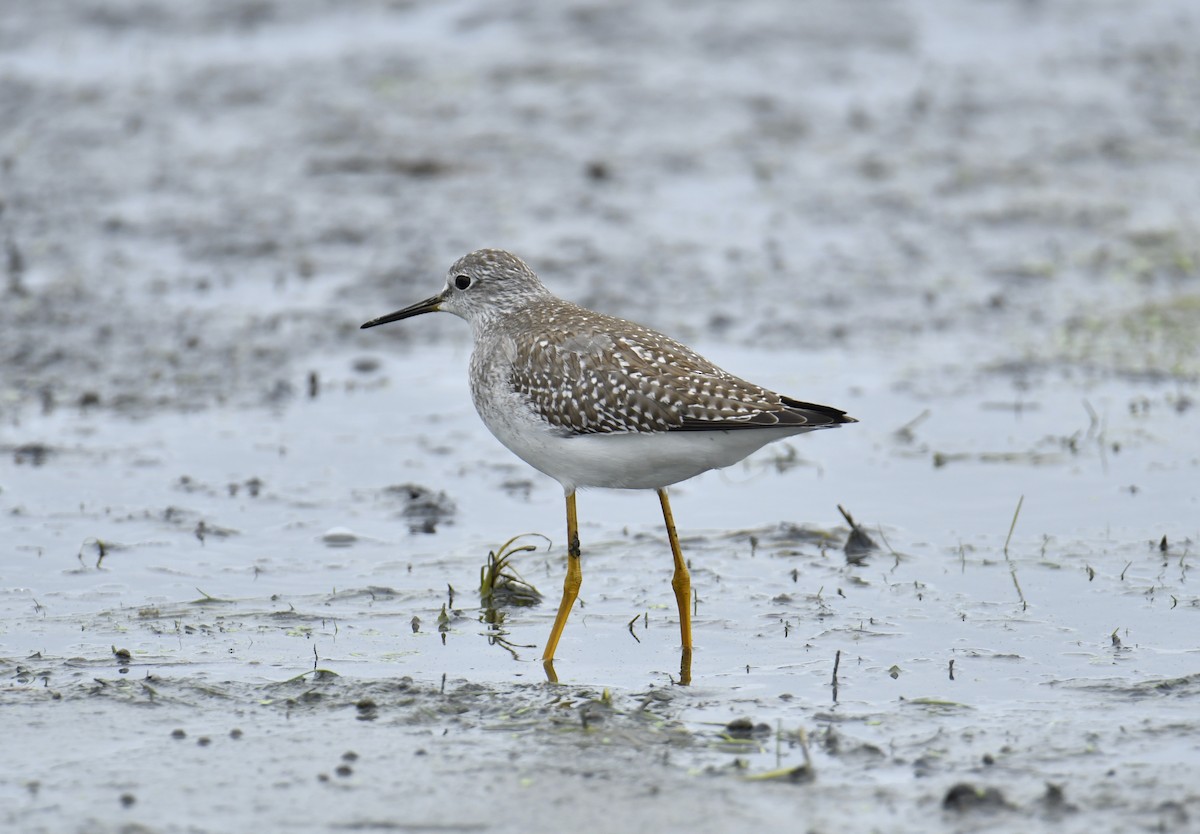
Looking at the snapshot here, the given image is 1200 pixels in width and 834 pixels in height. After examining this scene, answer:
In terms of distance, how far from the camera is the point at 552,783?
5.70 m

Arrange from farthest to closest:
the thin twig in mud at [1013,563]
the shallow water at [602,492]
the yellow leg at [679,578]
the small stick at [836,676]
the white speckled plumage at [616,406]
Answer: the thin twig in mud at [1013,563], the yellow leg at [679,578], the white speckled plumage at [616,406], the small stick at [836,676], the shallow water at [602,492]

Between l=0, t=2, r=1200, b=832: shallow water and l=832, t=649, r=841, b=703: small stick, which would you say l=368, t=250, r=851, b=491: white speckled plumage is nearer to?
l=0, t=2, r=1200, b=832: shallow water

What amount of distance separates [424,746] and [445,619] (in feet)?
5.12

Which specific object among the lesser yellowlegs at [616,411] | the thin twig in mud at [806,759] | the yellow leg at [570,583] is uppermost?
the lesser yellowlegs at [616,411]

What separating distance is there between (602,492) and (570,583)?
7.31 ft

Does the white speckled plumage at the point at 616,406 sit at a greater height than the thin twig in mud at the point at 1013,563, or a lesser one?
greater

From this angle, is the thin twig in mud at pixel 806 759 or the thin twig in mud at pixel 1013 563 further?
the thin twig in mud at pixel 1013 563

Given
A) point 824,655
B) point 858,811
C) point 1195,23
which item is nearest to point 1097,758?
point 858,811

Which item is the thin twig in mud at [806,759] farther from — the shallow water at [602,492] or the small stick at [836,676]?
the small stick at [836,676]

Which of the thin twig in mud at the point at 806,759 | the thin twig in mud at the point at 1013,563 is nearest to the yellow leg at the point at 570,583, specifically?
the thin twig in mud at the point at 806,759

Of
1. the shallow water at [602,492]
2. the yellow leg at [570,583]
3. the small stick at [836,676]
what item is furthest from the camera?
the yellow leg at [570,583]

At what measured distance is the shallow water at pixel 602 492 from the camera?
5.96 metres

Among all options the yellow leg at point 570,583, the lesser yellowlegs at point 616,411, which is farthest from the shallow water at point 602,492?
the lesser yellowlegs at point 616,411

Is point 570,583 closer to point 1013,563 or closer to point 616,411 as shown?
point 616,411
